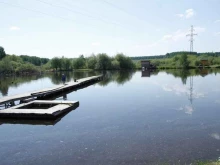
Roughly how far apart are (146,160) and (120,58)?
112 m

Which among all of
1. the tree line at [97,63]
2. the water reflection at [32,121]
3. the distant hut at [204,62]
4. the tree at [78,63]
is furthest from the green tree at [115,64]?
the water reflection at [32,121]

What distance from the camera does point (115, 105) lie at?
23.2m

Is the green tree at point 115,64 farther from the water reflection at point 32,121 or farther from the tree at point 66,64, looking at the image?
the water reflection at point 32,121

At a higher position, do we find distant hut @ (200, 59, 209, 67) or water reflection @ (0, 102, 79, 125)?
distant hut @ (200, 59, 209, 67)

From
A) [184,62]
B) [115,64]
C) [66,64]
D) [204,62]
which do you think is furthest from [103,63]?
[204,62]

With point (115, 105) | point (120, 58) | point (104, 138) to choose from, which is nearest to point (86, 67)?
point (120, 58)

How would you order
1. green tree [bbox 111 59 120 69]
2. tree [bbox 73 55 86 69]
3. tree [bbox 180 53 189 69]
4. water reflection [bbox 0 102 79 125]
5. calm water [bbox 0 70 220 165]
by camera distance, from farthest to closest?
tree [bbox 73 55 86 69], tree [bbox 180 53 189 69], green tree [bbox 111 59 120 69], water reflection [bbox 0 102 79 125], calm water [bbox 0 70 220 165]

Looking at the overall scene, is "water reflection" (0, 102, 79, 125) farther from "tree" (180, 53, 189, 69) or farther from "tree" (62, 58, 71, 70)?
"tree" (180, 53, 189, 69)

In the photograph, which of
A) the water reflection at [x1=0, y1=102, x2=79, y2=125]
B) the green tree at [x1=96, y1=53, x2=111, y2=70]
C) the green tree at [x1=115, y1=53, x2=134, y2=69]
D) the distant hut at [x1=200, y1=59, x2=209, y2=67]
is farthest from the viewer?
the distant hut at [x1=200, y1=59, x2=209, y2=67]

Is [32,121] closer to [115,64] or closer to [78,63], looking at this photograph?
[115,64]

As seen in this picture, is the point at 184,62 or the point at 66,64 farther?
the point at 184,62

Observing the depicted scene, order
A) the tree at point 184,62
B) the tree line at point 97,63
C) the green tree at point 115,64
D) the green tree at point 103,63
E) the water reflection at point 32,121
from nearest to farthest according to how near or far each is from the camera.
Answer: the water reflection at point 32,121, the green tree at point 103,63, the tree line at point 97,63, the green tree at point 115,64, the tree at point 184,62

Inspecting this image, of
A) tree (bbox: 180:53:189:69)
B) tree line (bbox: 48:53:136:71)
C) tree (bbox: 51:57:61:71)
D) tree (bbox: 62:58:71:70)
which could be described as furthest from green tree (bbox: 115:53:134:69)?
tree (bbox: 51:57:61:71)

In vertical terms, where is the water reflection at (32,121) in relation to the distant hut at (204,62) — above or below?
below
